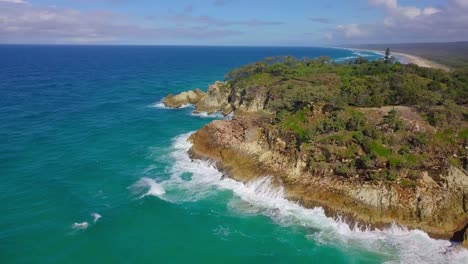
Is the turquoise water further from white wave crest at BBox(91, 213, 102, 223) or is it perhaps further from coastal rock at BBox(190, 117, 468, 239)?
coastal rock at BBox(190, 117, 468, 239)

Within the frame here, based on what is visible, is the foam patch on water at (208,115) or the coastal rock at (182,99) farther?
the coastal rock at (182,99)

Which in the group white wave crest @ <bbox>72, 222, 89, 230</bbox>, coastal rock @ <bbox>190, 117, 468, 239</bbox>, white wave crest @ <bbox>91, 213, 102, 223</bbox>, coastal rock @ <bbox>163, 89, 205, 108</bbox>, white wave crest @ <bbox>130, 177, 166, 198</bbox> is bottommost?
white wave crest @ <bbox>72, 222, 89, 230</bbox>

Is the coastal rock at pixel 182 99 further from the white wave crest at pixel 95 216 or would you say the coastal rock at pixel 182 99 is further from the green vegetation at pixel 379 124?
the white wave crest at pixel 95 216

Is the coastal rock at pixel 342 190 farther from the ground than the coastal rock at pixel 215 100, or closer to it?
closer to it

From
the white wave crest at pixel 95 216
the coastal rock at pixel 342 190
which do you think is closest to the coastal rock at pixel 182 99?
the coastal rock at pixel 342 190

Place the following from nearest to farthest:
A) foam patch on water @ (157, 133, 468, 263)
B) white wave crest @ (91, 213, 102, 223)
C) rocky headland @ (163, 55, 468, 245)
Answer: foam patch on water @ (157, 133, 468, 263) < rocky headland @ (163, 55, 468, 245) < white wave crest @ (91, 213, 102, 223)

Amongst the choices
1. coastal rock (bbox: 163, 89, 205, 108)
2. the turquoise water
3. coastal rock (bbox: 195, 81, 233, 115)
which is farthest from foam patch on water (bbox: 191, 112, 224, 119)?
the turquoise water

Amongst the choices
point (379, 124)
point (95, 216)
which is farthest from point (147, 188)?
point (379, 124)
